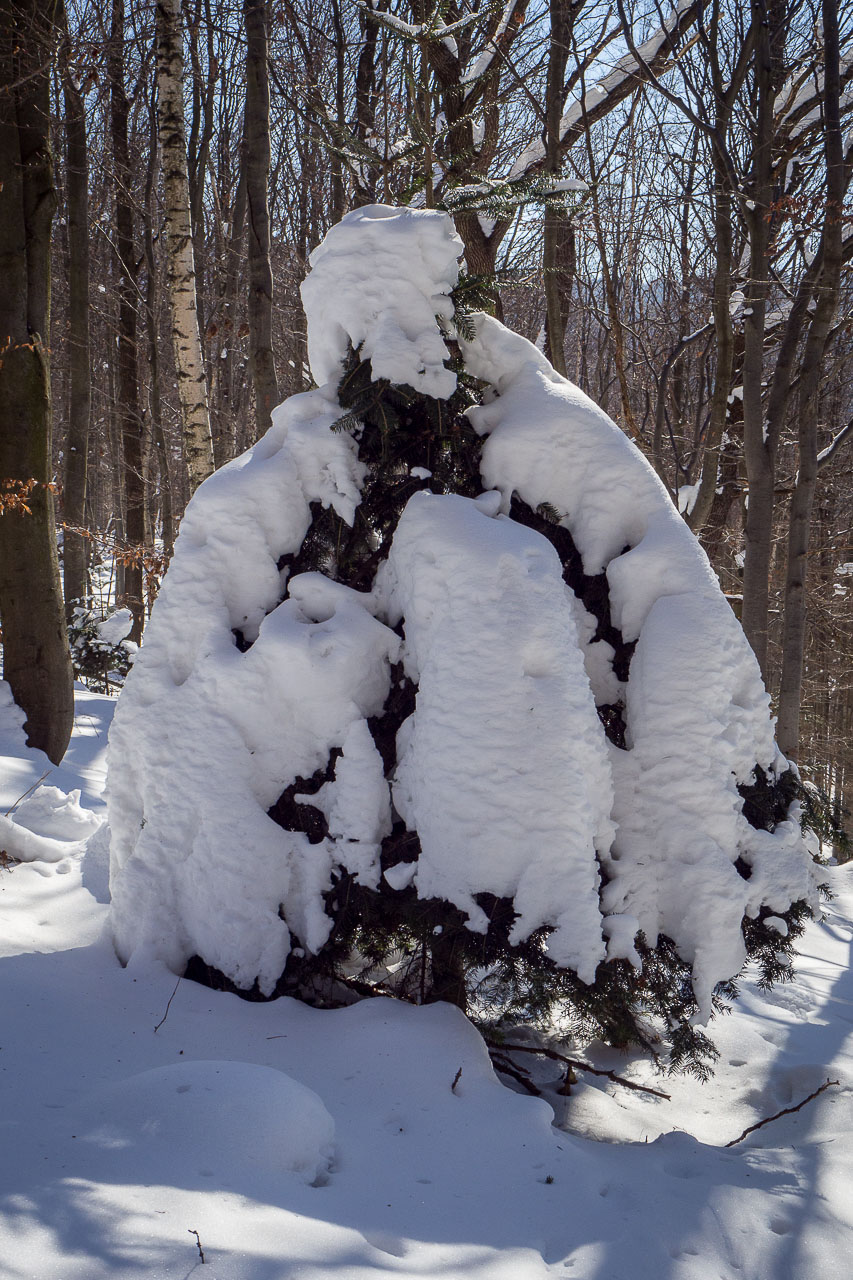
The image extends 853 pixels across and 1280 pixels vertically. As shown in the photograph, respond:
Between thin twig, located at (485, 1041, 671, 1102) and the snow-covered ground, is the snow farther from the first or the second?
thin twig, located at (485, 1041, 671, 1102)

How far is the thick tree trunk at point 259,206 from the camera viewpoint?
6750mm

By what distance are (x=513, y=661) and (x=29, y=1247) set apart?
180 centimetres

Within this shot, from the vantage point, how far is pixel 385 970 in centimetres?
321

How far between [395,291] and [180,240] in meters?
3.84

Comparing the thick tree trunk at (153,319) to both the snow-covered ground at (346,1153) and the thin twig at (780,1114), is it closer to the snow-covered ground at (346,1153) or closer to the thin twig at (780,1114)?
the snow-covered ground at (346,1153)

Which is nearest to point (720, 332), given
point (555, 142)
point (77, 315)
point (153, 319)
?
point (555, 142)

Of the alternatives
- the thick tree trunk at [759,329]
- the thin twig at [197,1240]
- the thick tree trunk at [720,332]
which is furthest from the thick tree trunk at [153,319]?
the thin twig at [197,1240]

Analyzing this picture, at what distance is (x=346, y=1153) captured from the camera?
202 centimetres

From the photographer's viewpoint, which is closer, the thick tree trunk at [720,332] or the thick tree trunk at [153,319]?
the thick tree trunk at [720,332]

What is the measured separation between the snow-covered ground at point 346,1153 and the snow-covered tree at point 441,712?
0.28m

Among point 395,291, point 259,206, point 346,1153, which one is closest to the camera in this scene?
point 346,1153

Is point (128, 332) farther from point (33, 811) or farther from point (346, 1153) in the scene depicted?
point (346, 1153)

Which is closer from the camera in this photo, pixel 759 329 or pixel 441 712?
pixel 441 712

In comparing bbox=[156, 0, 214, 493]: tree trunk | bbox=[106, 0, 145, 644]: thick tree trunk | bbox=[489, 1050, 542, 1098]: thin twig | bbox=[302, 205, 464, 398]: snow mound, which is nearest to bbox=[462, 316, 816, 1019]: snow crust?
bbox=[302, 205, 464, 398]: snow mound
